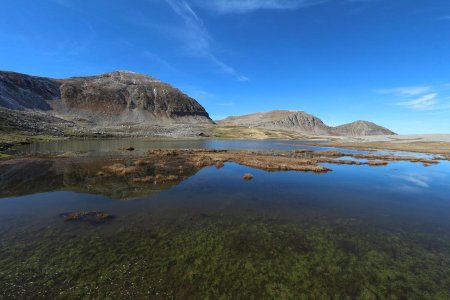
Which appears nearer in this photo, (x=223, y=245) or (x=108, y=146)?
(x=223, y=245)

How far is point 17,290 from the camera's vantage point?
425 inches

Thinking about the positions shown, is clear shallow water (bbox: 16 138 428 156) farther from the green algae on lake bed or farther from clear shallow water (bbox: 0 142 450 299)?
the green algae on lake bed

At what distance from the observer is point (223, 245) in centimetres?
1567

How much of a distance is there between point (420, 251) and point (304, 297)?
10.2 metres

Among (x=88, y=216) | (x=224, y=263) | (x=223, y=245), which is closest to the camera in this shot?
(x=224, y=263)

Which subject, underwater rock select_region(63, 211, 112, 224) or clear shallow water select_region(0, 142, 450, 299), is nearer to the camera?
clear shallow water select_region(0, 142, 450, 299)

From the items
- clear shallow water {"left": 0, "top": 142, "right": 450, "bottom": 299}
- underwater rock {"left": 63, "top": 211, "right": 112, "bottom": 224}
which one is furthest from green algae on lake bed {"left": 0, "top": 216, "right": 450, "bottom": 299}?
underwater rock {"left": 63, "top": 211, "right": 112, "bottom": 224}

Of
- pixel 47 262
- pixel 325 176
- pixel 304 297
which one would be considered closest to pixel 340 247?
pixel 304 297

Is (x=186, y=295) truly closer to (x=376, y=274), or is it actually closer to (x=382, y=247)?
(x=376, y=274)

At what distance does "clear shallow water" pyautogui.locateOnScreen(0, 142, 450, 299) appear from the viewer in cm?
1160

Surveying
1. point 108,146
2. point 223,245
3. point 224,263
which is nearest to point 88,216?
point 223,245

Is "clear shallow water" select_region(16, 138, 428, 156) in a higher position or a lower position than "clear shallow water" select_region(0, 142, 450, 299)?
higher

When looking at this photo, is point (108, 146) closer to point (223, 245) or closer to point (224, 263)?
point (223, 245)

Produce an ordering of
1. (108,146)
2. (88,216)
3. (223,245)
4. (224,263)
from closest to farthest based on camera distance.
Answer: (224,263)
(223,245)
(88,216)
(108,146)
